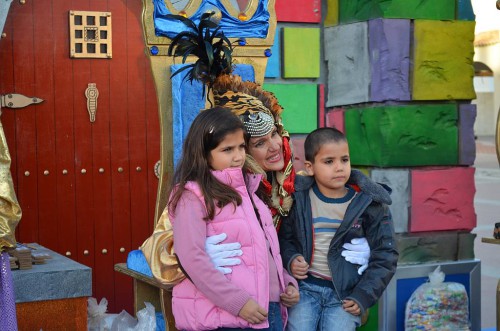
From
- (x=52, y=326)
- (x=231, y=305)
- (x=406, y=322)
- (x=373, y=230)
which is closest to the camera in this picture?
(x=231, y=305)

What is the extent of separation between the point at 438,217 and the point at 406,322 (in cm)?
66

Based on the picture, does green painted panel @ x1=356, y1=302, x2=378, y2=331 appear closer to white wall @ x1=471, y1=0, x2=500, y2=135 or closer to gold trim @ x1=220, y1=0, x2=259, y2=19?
gold trim @ x1=220, y1=0, x2=259, y2=19

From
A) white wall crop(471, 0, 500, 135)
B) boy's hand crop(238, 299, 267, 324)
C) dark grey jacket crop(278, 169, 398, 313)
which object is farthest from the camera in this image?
white wall crop(471, 0, 500, 135)

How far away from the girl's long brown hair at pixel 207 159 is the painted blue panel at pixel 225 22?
30.4 inches

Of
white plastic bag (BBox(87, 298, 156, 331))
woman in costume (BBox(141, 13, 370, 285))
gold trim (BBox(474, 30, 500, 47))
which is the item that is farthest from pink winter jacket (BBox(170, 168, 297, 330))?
gold trim (BBox(474, 30, 500, 47))

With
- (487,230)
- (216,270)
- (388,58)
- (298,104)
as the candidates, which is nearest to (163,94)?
(216,270)

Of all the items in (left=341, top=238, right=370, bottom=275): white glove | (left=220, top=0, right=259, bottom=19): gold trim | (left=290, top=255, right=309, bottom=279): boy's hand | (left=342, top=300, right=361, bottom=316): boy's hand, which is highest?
(left=220, top=0, right=259, bottom=19): gold trim

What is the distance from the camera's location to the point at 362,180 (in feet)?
10.8

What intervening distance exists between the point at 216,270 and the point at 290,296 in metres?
0.43

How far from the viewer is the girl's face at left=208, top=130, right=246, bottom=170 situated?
2908mm

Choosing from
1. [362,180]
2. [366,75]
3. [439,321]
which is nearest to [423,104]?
[366,75]

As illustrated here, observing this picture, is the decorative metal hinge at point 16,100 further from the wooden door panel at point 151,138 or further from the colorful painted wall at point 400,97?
the colorful painted wall at point 400,97

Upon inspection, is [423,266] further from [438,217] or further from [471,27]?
[471,27]

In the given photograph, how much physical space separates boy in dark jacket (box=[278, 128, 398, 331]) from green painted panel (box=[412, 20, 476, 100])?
1737 millimetres
